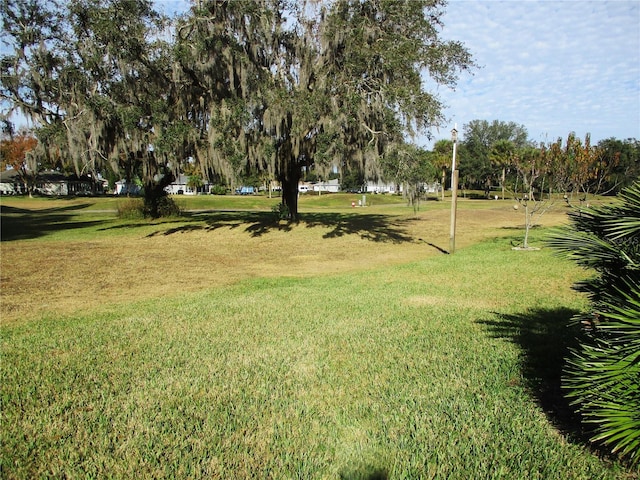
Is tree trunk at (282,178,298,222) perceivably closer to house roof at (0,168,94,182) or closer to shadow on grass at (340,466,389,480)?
shadow on grass at (340,466,389,480)

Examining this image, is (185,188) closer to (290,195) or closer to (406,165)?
(290,195)

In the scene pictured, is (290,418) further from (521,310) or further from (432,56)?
(432,56)

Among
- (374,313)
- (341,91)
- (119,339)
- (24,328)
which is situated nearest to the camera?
(119,339)

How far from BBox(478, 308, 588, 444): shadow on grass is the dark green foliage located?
0.78 feet

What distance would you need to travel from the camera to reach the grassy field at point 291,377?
9.16 ft

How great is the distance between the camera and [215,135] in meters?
16.1

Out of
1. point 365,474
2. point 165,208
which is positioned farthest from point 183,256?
point 165,208

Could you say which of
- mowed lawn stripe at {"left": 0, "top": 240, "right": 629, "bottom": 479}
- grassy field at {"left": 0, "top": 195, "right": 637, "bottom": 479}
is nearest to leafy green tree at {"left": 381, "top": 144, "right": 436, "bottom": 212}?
grassy field at {"left": 0, "top": 195, "right": 637, "bottom": 479}

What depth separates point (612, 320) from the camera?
8.73 feet

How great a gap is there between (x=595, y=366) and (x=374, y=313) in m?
3.99

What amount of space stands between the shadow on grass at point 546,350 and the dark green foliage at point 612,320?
0.24 metres

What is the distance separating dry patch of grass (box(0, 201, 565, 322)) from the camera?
8.32 m

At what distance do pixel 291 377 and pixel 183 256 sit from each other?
1019 cm

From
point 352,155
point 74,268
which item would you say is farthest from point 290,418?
point 352,155
